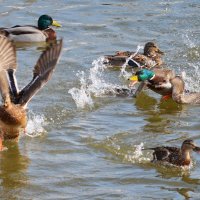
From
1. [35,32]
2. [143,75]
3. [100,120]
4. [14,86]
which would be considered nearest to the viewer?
[14,86]

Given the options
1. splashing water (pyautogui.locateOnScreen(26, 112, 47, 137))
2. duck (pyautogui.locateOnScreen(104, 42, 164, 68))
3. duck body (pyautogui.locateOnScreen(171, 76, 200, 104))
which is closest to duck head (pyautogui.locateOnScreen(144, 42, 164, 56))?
duck (pyautogui.locateOnScreen(104, 42, 164, 68))

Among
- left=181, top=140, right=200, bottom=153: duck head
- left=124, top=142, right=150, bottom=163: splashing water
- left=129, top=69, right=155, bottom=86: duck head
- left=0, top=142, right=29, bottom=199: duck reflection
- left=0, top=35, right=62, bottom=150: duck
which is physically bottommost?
left=124, top=142, right=150, bottom=163: splashing water

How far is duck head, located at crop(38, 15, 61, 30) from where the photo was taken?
16.4 meters

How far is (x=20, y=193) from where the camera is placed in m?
8.71

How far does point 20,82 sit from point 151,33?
164 inches

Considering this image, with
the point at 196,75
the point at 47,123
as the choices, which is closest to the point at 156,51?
the point at 196,75

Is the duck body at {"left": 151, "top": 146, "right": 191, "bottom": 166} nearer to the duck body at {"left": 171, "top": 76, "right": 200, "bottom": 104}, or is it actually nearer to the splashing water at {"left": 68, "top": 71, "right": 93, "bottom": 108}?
the splashing water at {"left": 68, "top": 71, "right": 93, "bottom": 108}

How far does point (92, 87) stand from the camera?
12453 mm

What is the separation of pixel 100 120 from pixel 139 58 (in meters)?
3.07

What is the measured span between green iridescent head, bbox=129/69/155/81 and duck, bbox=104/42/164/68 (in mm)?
1326

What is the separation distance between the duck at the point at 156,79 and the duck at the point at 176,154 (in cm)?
287

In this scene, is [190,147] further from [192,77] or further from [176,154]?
[192,77]

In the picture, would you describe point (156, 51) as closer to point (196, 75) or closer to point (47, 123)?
point (196, 75)

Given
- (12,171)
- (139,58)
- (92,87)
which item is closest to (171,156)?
(12,171)
